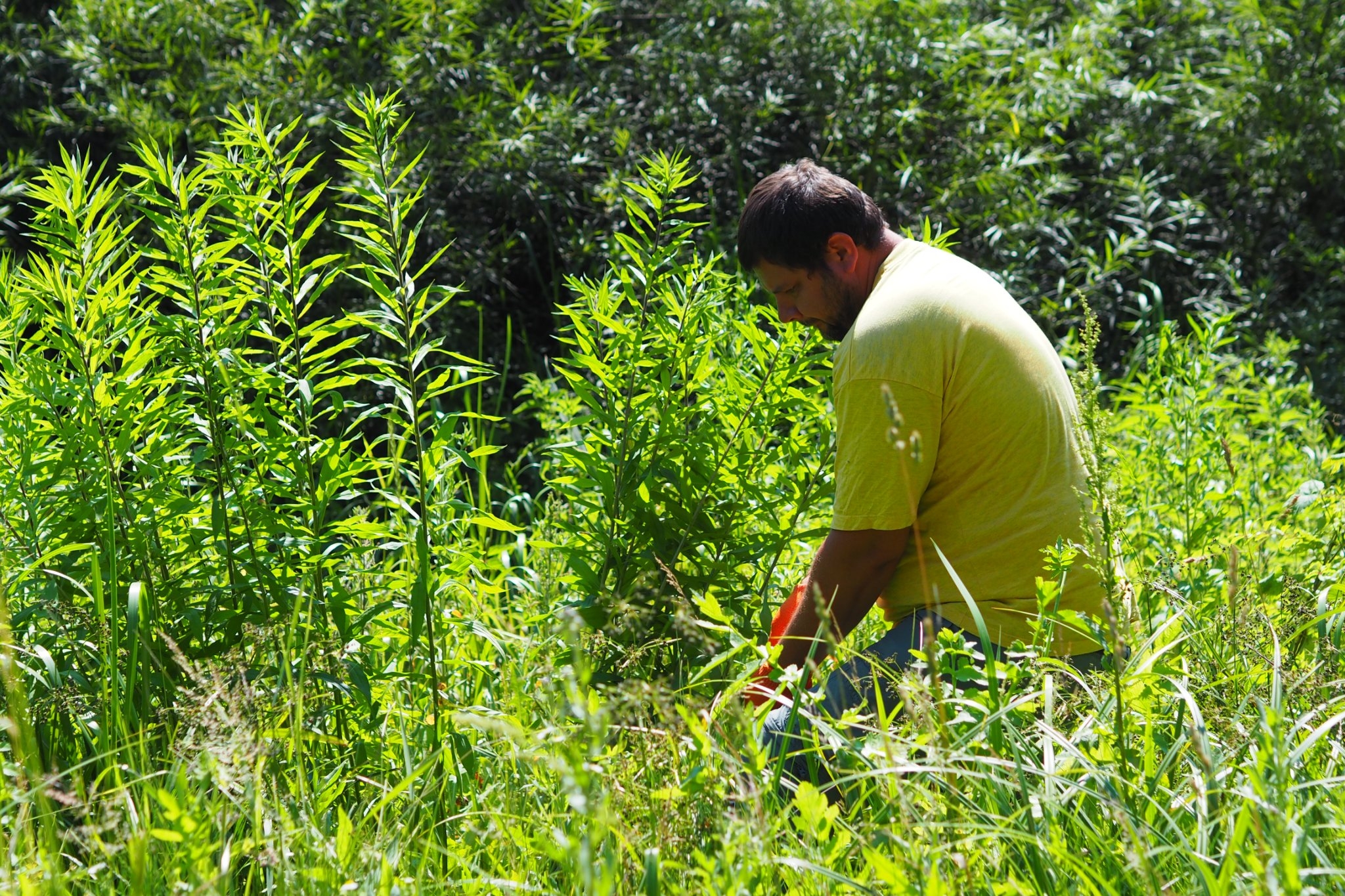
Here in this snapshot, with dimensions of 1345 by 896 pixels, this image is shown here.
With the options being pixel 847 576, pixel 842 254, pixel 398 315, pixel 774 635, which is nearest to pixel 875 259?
pixel 842 254

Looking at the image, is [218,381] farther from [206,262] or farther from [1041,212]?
[1041,212]

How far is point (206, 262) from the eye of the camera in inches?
102

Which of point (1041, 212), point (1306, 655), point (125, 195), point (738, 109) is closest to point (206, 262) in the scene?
point (125, 195)

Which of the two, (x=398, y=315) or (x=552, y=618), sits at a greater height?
(x=398, y=315)

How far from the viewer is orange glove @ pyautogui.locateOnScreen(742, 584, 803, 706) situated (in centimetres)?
245

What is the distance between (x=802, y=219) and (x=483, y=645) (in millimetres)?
1366

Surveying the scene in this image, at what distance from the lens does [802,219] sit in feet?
8.75

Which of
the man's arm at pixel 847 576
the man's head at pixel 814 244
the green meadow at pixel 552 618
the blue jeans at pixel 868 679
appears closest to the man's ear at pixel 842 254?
the man's head at pixel 814 244

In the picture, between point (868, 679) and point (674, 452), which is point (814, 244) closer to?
point (674, 452)

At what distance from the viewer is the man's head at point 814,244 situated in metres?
2.68

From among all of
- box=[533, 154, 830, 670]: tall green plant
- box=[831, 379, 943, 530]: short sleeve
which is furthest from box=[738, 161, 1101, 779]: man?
box=[533, 154, 830, 670]: tall green plant

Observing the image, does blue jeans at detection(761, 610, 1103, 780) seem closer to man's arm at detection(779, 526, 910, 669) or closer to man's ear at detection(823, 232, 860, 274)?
man's arm at detection(779, 526, 910, 669)

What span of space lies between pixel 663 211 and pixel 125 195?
1.22m

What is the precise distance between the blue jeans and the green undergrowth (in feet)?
0.28
